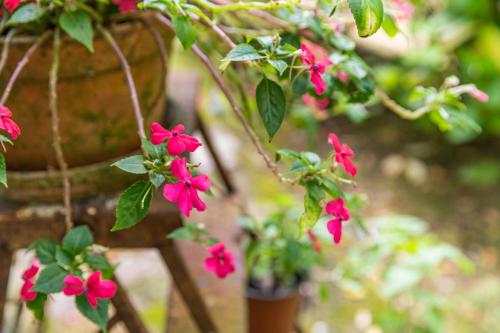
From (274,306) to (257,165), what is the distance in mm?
918

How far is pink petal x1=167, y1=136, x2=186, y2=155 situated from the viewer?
69 centimetres

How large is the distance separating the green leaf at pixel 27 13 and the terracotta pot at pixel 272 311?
3.09ft

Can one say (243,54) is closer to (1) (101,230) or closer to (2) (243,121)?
(2) (243,121)

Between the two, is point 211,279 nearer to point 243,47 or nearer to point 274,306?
point 274,306

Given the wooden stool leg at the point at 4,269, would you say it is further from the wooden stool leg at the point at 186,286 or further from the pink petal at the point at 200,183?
the pink petal at the point at 200,183

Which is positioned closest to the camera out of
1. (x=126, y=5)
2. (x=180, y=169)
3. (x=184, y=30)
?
(x=180, y=169)

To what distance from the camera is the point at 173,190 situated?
2.21ft

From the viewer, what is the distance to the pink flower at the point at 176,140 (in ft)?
2.27

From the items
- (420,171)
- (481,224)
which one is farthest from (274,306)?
(420,171)

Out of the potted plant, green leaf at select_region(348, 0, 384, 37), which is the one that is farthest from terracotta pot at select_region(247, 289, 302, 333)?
green leaf at select_region(348, 0, 384, 37)

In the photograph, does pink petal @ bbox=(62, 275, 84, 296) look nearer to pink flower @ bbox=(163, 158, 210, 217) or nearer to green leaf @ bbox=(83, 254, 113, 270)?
green leaf @ bbox=(83, 254, 113, 270)

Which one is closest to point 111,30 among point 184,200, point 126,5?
point 126,5

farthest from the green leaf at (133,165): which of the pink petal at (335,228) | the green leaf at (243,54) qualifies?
the pink petal at (335,228)

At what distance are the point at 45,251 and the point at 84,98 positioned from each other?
0.26 meters
